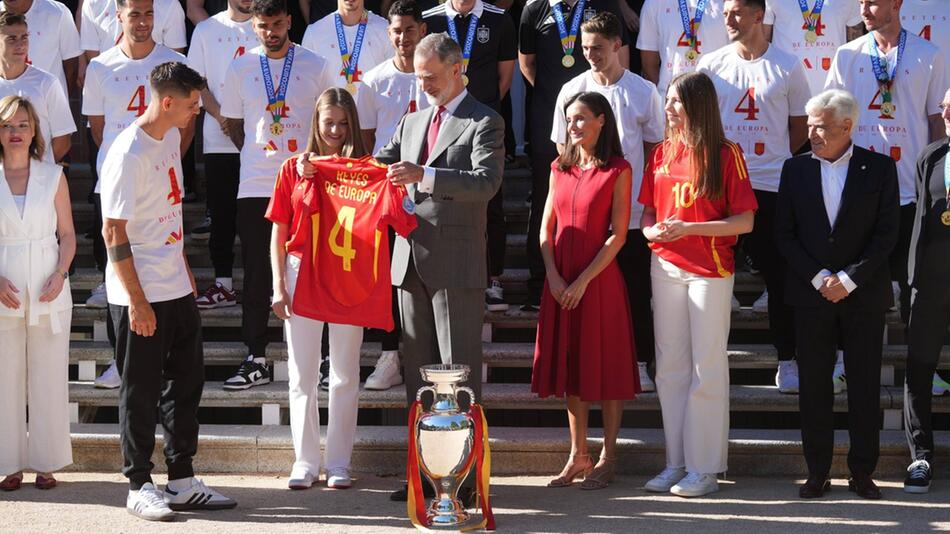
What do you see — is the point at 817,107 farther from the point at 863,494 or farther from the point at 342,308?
the point at 342,308

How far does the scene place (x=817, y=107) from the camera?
6711 mm

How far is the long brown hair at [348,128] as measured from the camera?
6.75 meters

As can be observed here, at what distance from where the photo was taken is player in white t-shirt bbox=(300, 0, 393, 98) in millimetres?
8570

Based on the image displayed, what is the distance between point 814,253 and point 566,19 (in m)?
2.50

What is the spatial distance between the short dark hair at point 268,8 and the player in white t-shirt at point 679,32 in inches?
94.1

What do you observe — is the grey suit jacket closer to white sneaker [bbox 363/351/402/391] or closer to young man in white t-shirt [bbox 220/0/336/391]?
white sneaker [bbox 363/351/402/391]

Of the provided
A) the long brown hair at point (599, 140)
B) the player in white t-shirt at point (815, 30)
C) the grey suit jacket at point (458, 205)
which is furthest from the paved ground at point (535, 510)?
the player in white t-shirt at point (815, 30)

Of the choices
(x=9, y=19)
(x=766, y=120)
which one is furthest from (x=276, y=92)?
(x=766, y=120)

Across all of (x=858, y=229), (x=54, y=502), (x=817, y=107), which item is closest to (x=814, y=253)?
(x=858, y=229)

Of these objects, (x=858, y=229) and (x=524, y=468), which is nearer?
(x=858, y=229)

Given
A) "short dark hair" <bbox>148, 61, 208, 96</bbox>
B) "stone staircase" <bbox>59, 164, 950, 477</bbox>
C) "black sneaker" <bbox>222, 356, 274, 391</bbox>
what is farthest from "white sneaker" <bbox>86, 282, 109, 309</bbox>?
"short dark hair" <bbox>148, 61, 208, 96</bbox>

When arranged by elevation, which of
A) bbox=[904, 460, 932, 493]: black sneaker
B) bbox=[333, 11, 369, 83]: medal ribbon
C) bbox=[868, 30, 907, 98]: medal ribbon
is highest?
bbox=[333, 11, 369, 83]: medal ribbon

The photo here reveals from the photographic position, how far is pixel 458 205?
654 cm

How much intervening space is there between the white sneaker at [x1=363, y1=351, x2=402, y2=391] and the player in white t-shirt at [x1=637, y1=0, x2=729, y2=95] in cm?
245
